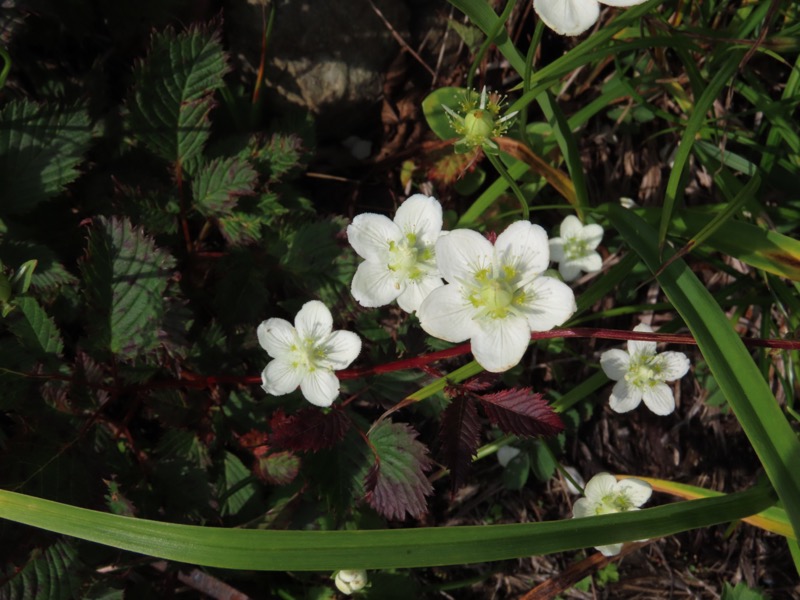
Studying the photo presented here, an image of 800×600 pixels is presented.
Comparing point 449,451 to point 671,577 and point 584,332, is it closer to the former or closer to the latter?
point 584,332

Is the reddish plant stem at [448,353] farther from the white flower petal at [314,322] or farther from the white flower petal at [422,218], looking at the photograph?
the white flower petal at [422,218]

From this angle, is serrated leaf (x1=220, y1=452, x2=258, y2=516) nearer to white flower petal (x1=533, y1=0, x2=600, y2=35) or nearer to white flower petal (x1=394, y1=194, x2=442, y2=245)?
white flower petal (x1=394, y1=194, x2=442, y2=245)

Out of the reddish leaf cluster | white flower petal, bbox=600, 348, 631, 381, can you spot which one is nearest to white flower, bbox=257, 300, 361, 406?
the reddish leaf cluster

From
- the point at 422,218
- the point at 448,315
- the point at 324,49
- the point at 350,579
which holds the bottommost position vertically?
the point at 350,579

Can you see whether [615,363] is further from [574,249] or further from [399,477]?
[399,477]

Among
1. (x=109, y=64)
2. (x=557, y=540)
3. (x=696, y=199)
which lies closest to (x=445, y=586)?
(x=557, y=540)

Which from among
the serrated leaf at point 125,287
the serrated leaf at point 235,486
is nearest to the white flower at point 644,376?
the serrated leaf at point 235,486

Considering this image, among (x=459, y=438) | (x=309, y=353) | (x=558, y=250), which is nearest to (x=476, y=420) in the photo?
(x=459, y=438)
